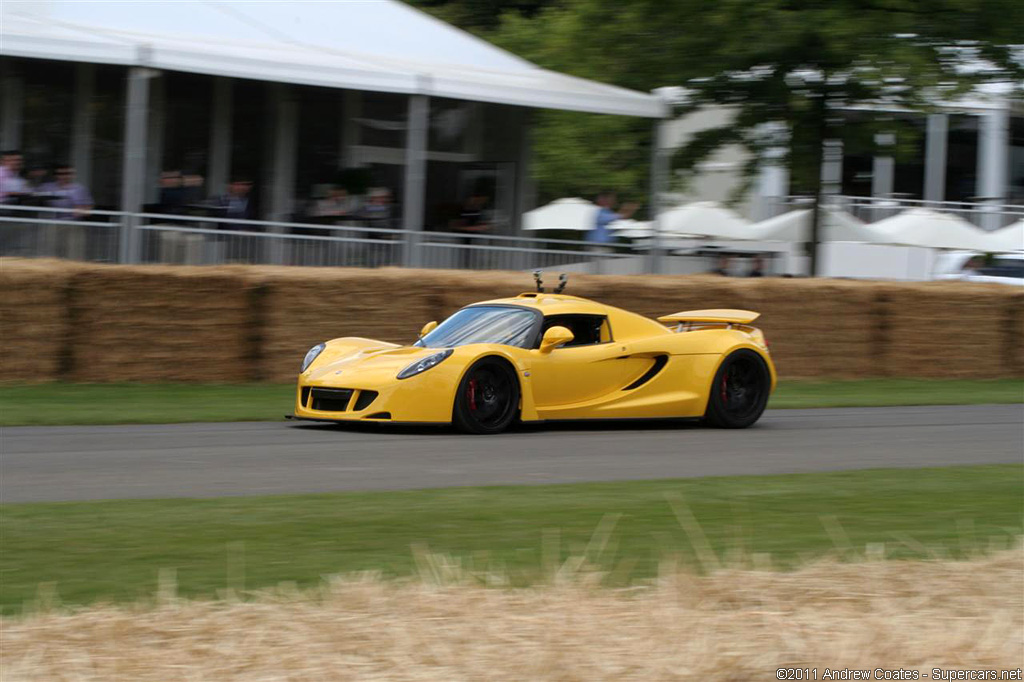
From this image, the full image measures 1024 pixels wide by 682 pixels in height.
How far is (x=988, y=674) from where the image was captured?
450 cm

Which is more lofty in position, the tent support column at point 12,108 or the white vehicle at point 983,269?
the tent support column at point 12,108

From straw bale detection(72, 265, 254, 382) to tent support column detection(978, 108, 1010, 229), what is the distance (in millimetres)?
25747

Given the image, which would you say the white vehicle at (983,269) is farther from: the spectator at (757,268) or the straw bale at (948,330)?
the spectator at (757,268)

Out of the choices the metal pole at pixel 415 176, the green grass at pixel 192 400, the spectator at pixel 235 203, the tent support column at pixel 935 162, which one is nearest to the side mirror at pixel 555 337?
the green grass at pixel 192 400

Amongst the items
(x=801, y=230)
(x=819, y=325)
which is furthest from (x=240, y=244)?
(x=801, y=230)

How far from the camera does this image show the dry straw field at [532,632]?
4305mm

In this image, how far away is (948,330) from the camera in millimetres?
18594

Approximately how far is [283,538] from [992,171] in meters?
33.0

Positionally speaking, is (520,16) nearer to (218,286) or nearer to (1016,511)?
(218,286)

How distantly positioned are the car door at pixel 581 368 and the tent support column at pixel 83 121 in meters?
11.0

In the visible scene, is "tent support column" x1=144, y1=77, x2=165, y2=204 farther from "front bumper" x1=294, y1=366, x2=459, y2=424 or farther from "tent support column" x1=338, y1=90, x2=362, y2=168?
"front bumper" x1=294, y1=366, x2=459, y2=424

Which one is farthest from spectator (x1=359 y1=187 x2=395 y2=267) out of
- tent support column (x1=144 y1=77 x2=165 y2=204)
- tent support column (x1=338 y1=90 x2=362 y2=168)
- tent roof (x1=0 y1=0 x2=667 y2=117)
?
tent support column (x1=144 y1=77 x2=165 y2=204)

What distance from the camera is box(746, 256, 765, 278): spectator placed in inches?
797

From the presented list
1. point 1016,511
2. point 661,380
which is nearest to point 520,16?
point 661,380
